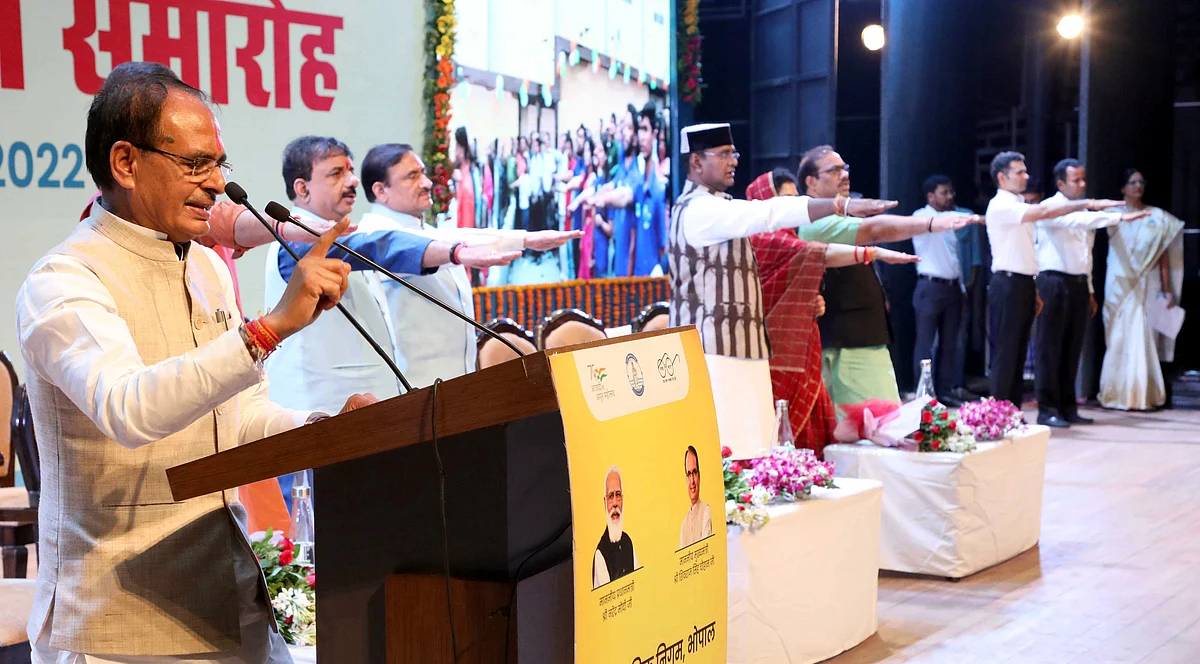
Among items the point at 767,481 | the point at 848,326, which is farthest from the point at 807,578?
the point at 848,326

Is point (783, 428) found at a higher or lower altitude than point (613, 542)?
lower

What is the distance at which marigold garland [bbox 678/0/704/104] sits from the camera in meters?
9.18

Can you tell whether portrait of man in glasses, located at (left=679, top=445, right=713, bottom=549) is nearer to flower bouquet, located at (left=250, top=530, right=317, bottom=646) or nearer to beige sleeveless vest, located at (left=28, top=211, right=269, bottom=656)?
beige sleeveless vest, located at (left=28, top=211, right=269, bottom=656)

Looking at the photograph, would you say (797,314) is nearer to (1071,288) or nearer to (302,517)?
(302,517)

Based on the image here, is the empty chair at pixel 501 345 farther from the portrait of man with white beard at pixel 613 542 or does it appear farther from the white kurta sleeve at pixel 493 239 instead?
the portrait of man with white beard at pixel 613 542

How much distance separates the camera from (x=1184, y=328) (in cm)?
991

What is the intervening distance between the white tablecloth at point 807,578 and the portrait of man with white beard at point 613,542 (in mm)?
1629

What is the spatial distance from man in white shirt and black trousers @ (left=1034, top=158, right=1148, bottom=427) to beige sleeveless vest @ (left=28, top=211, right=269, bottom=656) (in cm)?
701

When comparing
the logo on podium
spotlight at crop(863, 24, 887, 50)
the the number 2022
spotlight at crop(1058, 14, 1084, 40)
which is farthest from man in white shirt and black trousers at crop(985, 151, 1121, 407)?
the logo on podium

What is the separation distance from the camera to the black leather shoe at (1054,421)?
7.88 meters

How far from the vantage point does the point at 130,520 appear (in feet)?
4.60

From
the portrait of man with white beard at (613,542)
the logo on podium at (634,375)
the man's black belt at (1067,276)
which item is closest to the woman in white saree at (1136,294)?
the man's black belt at (1067,276)

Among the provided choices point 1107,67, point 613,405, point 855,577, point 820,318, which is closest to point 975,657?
point 855,577

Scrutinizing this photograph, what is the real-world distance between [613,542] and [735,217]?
2.59 meters
